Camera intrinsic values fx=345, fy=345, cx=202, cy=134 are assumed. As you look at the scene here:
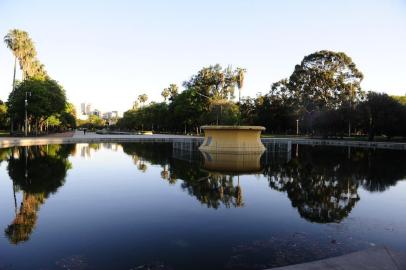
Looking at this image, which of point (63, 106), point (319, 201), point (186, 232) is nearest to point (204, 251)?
point (186, 232)

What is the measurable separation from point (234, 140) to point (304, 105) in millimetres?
44734

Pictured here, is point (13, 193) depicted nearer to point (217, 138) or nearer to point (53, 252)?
point (53, 252)

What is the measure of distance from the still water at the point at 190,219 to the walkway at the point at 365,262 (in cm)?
98

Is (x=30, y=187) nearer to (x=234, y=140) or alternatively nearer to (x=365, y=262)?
(x=365, y=262)

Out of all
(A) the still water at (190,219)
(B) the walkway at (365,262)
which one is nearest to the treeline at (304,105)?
(A) the still water at (190,219)

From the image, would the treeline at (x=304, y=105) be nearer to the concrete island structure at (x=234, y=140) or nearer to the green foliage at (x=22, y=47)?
the concrete island structure at (x=234, y=140)

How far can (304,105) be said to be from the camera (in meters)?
69.3

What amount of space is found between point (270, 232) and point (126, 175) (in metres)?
10.5

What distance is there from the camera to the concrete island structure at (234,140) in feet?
93.5

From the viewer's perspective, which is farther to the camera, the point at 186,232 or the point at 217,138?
the point at 217,138

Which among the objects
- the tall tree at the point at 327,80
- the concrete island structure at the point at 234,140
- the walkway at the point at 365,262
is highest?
the tall tree at the point at 327,80

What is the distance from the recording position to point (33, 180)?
1474 centimetres

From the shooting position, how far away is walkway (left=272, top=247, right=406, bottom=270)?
5.21m

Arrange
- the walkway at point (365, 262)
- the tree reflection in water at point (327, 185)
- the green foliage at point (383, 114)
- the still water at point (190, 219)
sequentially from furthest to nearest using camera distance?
1. the green foliage at point (383, 114)
2. the tree reflection in water at point (327, 185)
3. the still water at point (190, 219)
4. the walkway at point (365, 262)
